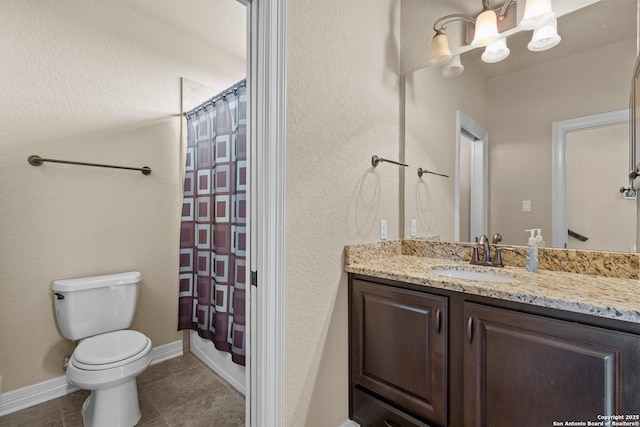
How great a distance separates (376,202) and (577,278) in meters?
0.95

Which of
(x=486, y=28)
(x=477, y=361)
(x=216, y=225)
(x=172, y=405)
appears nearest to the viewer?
(x=477, y=361)

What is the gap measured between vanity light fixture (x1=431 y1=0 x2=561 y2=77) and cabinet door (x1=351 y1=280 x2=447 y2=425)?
133 cm

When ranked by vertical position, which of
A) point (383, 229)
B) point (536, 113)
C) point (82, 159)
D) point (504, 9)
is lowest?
point (383, 229)

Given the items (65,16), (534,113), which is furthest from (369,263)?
(65,16)

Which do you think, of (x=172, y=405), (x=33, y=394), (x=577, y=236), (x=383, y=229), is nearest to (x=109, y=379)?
(x=172, y=405)

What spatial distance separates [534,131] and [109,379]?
8.30 feet

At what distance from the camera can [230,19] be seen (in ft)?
7.45

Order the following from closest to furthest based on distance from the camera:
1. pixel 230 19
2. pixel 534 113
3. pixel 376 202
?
pixel 534 113 → pixel 376 202 → pixel 230 19

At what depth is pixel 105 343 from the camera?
70.7 inches

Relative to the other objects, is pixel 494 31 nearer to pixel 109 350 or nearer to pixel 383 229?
pixel 383 229

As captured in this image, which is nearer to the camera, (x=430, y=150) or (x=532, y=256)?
(x=532, y=256)

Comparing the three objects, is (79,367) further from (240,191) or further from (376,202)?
(376,202)

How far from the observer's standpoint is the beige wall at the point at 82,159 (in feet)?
5.86

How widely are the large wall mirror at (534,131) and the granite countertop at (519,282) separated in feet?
0.61
